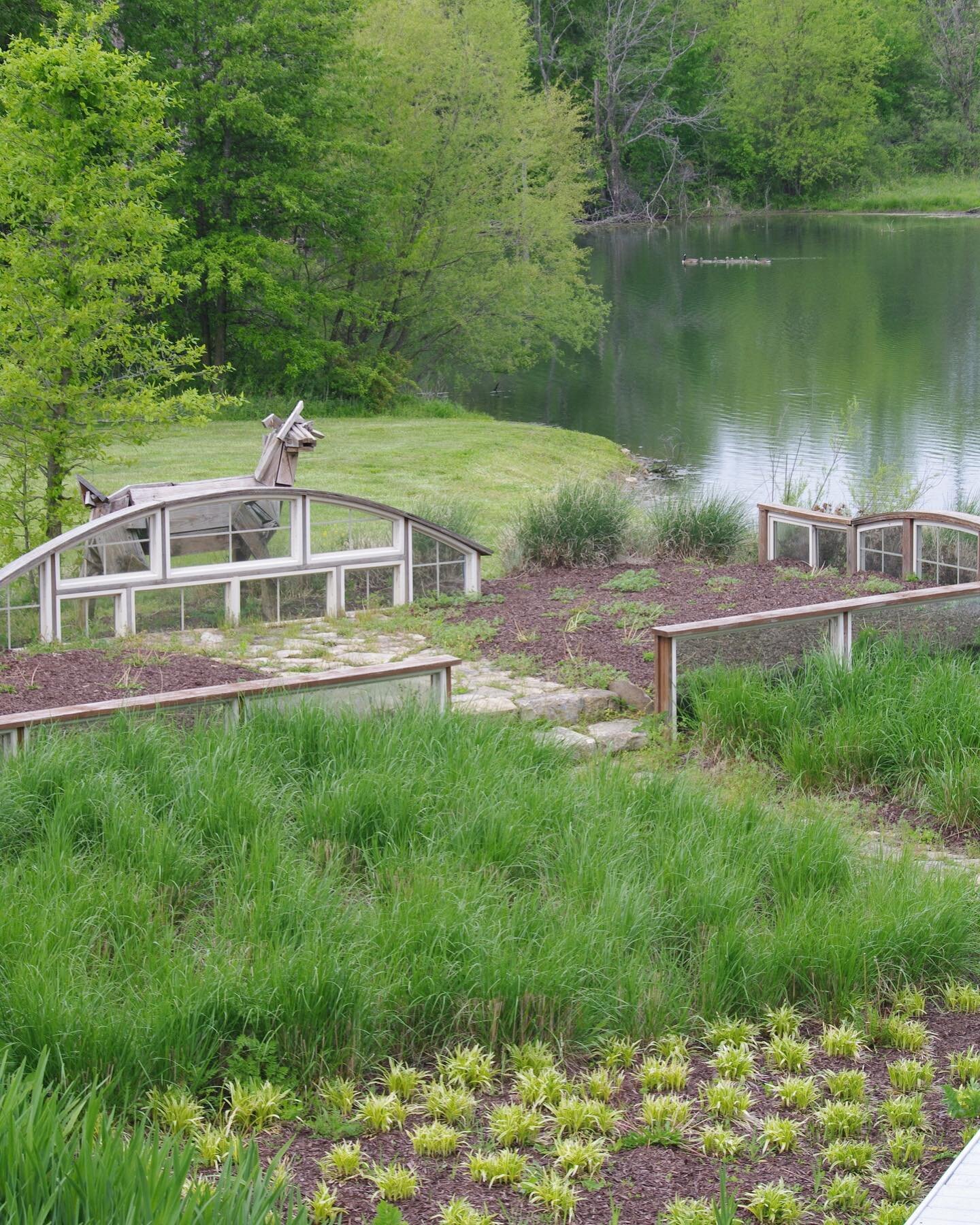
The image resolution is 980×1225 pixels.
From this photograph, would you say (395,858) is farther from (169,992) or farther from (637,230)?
(637,230)

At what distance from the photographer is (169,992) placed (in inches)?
156

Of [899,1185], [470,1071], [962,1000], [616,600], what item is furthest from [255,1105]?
[616,600]

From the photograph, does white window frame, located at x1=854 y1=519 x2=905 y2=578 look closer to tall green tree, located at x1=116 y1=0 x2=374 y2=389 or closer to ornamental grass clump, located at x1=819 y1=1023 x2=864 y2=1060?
ornamental grass clump, located at x1=819 y1=1023 x2=864 y2=1060

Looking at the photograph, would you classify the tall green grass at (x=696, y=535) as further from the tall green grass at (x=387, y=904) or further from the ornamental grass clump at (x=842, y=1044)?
the ornamental grass clump at (x=842, y=1044)

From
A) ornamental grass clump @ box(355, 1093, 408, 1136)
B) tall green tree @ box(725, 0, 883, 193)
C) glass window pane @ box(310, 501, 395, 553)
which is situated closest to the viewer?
ornamental grass clump @ box(355, 1093, 408, 1136)

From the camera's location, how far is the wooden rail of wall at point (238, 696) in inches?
238

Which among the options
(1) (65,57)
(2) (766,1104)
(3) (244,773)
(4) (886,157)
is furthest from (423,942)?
(4) (886,157)

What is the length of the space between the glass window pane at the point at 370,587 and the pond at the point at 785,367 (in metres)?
7.03

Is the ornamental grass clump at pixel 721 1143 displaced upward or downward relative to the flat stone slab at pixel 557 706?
downward

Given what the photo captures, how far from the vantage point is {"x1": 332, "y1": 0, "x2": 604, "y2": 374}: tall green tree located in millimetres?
27062

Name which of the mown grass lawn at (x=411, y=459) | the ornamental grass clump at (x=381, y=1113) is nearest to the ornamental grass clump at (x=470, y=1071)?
the ornamental grass clump at (x=381, y=1113)

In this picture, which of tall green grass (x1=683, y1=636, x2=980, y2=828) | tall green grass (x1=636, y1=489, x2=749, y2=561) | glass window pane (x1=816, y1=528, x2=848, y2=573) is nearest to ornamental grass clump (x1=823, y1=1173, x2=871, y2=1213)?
tall green grass (x1=683, y1=636, x2=980, y2=828)

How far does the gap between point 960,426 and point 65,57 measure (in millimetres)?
19219

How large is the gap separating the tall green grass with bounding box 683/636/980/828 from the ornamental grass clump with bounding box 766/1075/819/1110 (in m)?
2.75
